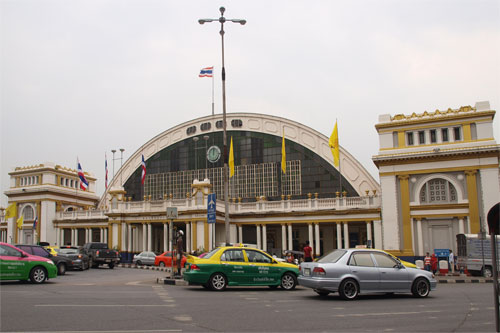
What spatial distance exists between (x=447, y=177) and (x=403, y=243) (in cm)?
593

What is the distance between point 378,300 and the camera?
49.8 ft

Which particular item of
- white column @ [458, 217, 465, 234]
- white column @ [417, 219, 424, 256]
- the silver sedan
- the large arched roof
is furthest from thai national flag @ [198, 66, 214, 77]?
the silver sedan

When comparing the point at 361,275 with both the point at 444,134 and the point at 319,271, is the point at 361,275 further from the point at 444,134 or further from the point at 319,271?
the point at 444,134

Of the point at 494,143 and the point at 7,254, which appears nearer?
the point at 7,254

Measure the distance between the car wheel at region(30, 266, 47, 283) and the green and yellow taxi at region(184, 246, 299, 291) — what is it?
237 inches

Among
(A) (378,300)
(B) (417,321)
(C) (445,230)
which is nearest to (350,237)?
(C) (445,230)

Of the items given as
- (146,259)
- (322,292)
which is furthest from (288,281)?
(146,259)

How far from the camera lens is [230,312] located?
39.1 feet

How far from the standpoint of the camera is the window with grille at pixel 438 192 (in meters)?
37.3

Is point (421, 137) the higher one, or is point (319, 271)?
point (421, 137)

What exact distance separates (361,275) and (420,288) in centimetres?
224

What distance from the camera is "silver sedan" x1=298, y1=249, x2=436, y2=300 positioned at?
15023 mm

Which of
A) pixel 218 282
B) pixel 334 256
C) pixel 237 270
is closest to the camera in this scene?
pixel 334 256

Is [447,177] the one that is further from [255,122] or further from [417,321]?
[417,321]
